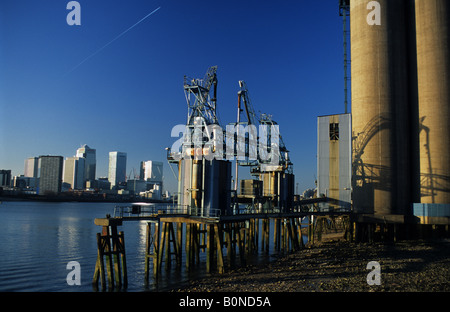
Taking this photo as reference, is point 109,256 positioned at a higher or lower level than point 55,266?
higher

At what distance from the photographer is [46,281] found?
105 ft

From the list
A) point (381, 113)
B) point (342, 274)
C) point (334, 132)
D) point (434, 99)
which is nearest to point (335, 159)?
point (334, 132)

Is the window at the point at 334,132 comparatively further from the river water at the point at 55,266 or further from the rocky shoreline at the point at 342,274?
the river water at the point at 55,266

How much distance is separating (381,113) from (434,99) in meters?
7.45

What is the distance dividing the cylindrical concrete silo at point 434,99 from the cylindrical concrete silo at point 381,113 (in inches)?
89.5

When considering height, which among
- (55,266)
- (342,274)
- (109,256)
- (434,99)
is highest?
(434,99)

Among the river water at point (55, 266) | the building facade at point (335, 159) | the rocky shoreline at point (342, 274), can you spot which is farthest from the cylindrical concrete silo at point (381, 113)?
the river water at point (55, 266)

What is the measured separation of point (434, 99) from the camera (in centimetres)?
5275

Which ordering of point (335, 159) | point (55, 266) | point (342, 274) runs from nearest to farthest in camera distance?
point (342, 274)
point (55, 266)
point (335, 159)

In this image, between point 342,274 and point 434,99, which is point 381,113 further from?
point 342,274

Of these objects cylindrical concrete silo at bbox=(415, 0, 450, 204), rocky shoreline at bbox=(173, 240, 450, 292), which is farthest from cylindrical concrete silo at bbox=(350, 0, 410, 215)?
rocky shoreline at bbox=(173, 240, 450, 292)
